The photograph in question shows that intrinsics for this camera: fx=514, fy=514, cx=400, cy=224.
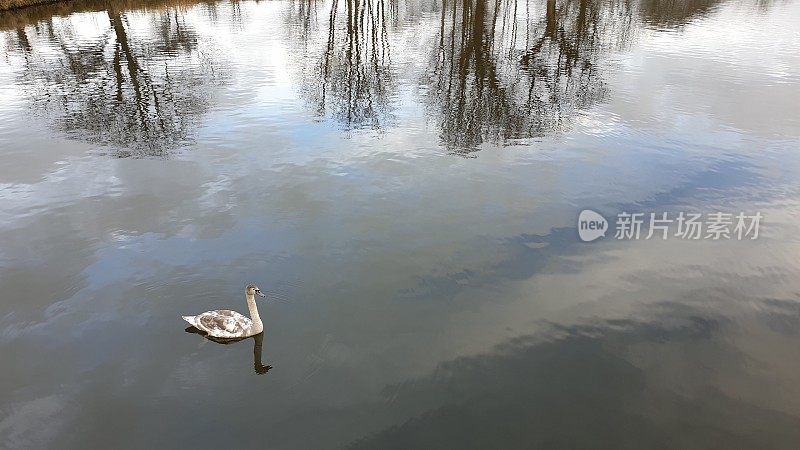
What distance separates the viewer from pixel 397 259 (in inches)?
553

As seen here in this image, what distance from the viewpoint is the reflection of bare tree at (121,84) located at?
73.3 ft

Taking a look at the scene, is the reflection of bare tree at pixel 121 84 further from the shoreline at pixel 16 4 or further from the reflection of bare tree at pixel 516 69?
the reflection of bare tree at pixel 516 69

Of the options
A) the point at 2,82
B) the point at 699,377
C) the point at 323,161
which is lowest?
the point at 699,377

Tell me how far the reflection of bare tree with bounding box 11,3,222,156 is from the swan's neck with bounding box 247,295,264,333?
39.7ft

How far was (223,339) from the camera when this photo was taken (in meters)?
11.2

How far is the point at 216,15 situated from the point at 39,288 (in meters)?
43.2

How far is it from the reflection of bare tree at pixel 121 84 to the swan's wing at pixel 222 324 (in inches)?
465

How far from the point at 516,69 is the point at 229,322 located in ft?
84.8

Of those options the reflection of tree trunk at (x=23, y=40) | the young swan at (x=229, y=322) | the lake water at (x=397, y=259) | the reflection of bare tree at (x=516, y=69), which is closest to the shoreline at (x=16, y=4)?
the reflection of tree trunk at (x=23, y=40)

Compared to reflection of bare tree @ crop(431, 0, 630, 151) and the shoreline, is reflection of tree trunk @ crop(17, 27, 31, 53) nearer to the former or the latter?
the shoreline

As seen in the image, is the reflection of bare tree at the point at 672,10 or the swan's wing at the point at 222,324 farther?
the reflection of bare tree at the point at 672,10

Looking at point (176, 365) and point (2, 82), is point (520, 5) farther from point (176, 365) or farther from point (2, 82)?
point (176, 365)

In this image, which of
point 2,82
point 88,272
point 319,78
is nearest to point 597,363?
point 88,272

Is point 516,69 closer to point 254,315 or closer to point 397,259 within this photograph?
point 397,259
